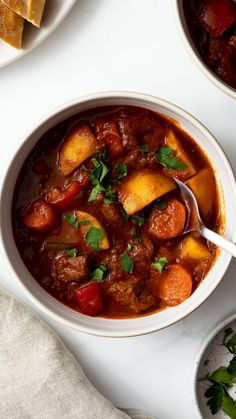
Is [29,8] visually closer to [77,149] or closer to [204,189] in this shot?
[77,149]

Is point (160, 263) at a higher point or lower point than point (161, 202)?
lower

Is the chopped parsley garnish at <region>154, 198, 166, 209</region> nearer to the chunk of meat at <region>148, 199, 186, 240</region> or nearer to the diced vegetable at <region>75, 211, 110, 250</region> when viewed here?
the chunk of meat at <region>148, 199, 186, 240</region>

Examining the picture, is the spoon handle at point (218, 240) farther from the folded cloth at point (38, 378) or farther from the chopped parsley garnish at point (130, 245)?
the folded cloth at point (38, 378)

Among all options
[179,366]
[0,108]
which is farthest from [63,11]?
[179,366]

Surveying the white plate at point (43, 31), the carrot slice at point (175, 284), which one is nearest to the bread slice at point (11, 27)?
the white plate at point (43, 31)

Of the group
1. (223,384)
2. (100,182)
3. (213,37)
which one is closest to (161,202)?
(100,182)
